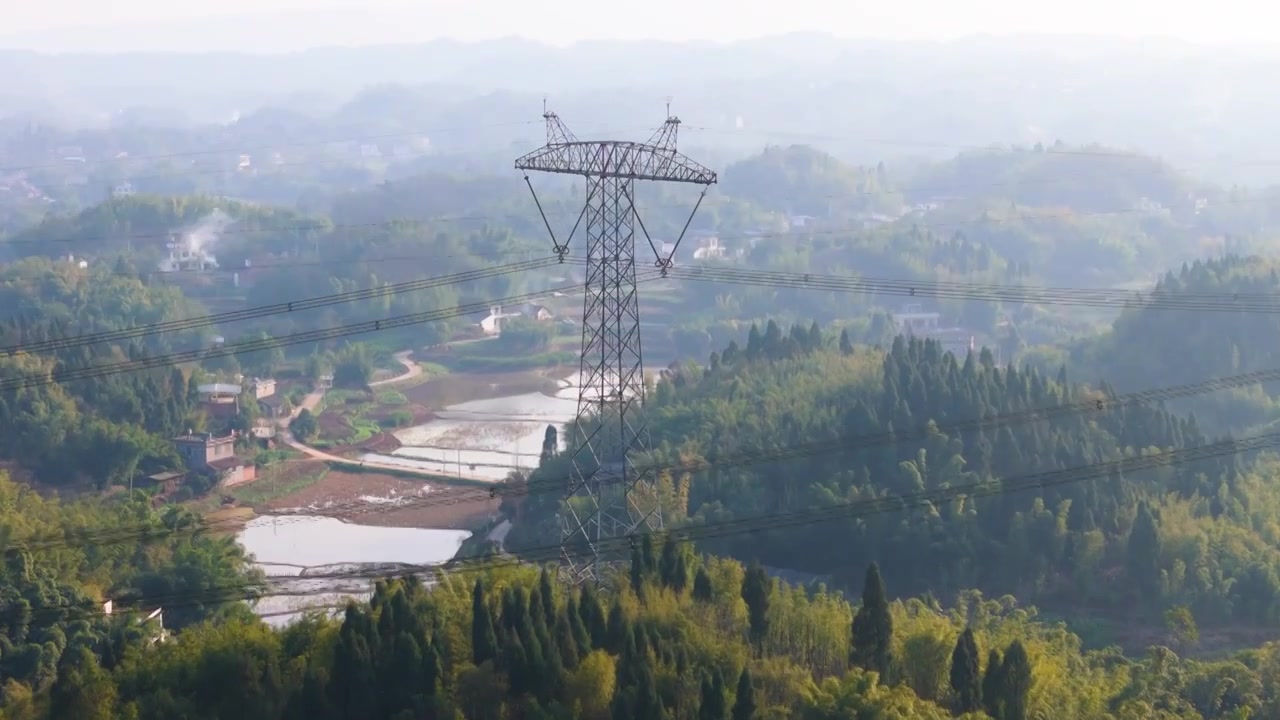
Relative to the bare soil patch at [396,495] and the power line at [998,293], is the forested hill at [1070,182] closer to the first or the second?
the power line at [998,293]

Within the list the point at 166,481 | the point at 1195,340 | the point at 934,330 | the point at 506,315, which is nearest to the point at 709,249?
the point at 506,315

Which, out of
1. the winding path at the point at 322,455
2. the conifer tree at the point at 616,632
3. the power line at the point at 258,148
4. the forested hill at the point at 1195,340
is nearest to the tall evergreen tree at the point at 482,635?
the conifer tree at the point at 616,632

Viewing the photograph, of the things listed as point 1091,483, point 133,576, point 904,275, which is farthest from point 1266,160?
point 133,576

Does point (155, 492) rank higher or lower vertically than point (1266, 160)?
lower

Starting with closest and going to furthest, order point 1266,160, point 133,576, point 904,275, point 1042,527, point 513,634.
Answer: point 513,634, point 133,576, point 1042,527, point 904,275, point 1266,160

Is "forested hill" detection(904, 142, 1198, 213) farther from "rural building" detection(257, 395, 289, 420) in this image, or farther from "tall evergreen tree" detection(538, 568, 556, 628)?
"tall evergreen tree" detection(538, 568, 556, 628)

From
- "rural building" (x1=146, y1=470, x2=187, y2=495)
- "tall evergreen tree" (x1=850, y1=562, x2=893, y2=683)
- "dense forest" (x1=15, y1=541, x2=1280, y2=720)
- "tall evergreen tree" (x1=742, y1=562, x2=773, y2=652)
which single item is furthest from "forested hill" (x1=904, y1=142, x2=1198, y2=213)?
"tall evergreen tree" (x1=850, y1=562, x2=893, y2=683)

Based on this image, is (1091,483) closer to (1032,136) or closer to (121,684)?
(121,684)

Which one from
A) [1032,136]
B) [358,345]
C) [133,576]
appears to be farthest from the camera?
[1032,136]
